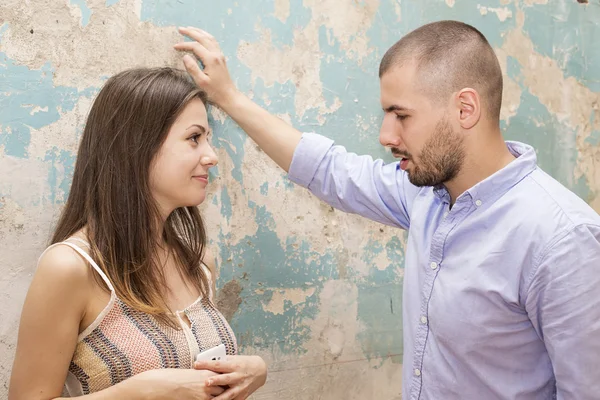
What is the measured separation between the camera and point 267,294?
7.55 feet

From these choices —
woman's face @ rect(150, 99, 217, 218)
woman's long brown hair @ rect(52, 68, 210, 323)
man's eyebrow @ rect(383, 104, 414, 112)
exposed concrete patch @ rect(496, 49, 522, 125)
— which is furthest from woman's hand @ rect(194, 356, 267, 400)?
exposed concrete patch @ rect(496, 49, 522, 125)

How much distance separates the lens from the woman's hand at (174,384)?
64.0 inches

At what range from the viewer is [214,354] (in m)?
1.80

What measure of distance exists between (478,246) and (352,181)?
1.71ft

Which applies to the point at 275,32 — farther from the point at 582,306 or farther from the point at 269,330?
the point at 582,306

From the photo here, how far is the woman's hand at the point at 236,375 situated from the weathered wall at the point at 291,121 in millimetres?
376

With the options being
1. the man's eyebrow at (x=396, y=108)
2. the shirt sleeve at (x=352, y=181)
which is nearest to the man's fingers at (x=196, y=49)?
the shirt sleeve at (x=352, y=181)

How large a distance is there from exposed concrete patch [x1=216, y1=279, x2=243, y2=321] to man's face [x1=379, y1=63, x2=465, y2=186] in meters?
0.75

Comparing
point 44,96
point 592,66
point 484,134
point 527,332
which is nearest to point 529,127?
point 592,66

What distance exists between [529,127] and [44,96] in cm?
192

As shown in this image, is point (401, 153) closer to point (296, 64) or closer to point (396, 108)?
point (396, 108)

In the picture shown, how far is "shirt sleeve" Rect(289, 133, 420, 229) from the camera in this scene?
2.18 meters

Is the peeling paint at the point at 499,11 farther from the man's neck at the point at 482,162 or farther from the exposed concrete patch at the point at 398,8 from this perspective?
the man's neck at the point at 482,162

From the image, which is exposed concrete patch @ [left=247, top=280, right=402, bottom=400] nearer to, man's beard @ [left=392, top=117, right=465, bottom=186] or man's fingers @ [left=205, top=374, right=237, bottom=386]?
man's fingers @ [left=205, top=374, right=237, bottom=386]
